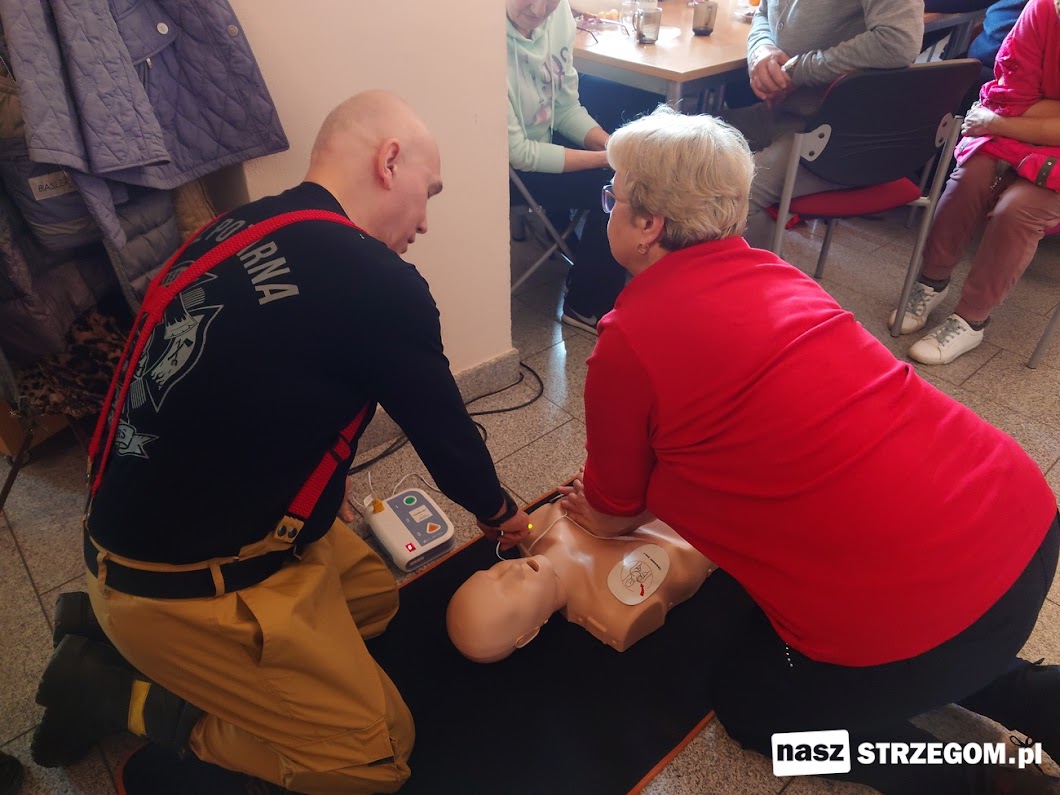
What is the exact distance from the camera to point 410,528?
178cm

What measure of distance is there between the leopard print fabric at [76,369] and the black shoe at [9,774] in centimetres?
72

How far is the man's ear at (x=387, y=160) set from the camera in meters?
1.07

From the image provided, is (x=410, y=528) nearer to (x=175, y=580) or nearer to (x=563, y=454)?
(x=563, y=454)

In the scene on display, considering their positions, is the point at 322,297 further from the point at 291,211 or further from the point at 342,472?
the point at 342,472

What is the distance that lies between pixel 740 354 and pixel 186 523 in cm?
86

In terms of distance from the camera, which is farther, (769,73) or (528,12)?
(769,73)

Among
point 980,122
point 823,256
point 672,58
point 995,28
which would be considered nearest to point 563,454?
point 672,58

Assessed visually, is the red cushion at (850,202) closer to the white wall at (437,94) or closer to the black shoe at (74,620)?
the white wall at (437,94)

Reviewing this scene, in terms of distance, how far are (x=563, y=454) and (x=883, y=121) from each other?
4.77ft

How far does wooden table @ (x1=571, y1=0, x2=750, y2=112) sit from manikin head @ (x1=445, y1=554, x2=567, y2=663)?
1.74 m

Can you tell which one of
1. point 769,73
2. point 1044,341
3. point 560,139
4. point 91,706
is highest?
point 769,73

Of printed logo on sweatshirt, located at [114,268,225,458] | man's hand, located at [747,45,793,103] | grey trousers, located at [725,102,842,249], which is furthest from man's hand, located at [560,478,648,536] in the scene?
man's hand, located at [747,45,793,103]

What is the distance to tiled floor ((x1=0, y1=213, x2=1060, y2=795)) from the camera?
136 centimetres

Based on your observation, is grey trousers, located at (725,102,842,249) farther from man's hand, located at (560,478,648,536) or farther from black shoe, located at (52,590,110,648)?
black shoe, located at (52,590,110,648)
